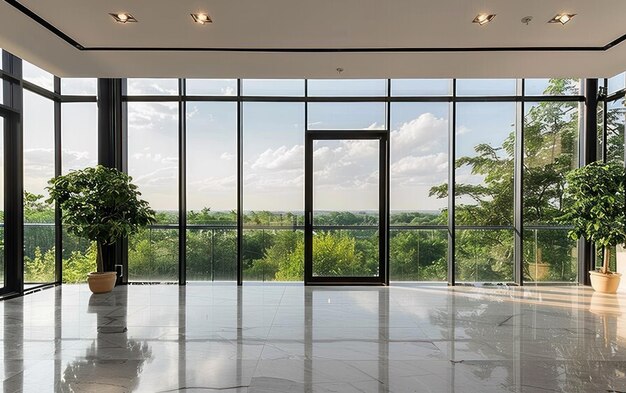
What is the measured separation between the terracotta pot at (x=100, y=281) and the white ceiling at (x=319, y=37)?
2961 mm

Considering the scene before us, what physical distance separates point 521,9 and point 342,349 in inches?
141

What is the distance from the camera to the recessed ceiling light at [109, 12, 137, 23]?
387 cm

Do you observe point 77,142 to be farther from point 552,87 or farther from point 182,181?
point 552,87

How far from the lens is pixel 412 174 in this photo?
272 inches

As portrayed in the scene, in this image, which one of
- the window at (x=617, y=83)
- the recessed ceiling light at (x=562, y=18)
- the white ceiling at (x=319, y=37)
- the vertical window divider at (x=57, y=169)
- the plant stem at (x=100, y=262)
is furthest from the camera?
the vertical window divider at (x=57, y=169)

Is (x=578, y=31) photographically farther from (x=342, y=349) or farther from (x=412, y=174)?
(x=342, y=349)

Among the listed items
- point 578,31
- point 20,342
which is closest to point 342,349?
point 20,342

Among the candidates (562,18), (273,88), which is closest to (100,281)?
(273,88)

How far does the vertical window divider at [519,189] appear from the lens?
22.4 ft

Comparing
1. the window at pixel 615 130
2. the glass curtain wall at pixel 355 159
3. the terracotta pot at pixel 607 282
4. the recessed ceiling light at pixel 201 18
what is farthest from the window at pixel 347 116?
the terracotta pot at pixel 607 282

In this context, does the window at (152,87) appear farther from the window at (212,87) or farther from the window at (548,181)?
the window at (548,181)

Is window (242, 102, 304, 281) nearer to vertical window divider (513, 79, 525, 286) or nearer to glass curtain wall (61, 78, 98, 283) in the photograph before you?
glass curtain wall (61, 78, 98, 283)

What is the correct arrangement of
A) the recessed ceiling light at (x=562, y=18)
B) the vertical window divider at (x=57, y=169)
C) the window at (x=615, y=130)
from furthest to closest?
the vertical window divider at (x=57, y=169) < the window at (x=615, y=130) < the recessed ceiling light at (x=562, y=18)

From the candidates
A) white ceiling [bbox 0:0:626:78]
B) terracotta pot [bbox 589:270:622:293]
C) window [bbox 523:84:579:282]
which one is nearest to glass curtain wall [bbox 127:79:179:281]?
white ceiling [bbox 0:0:626:78]
